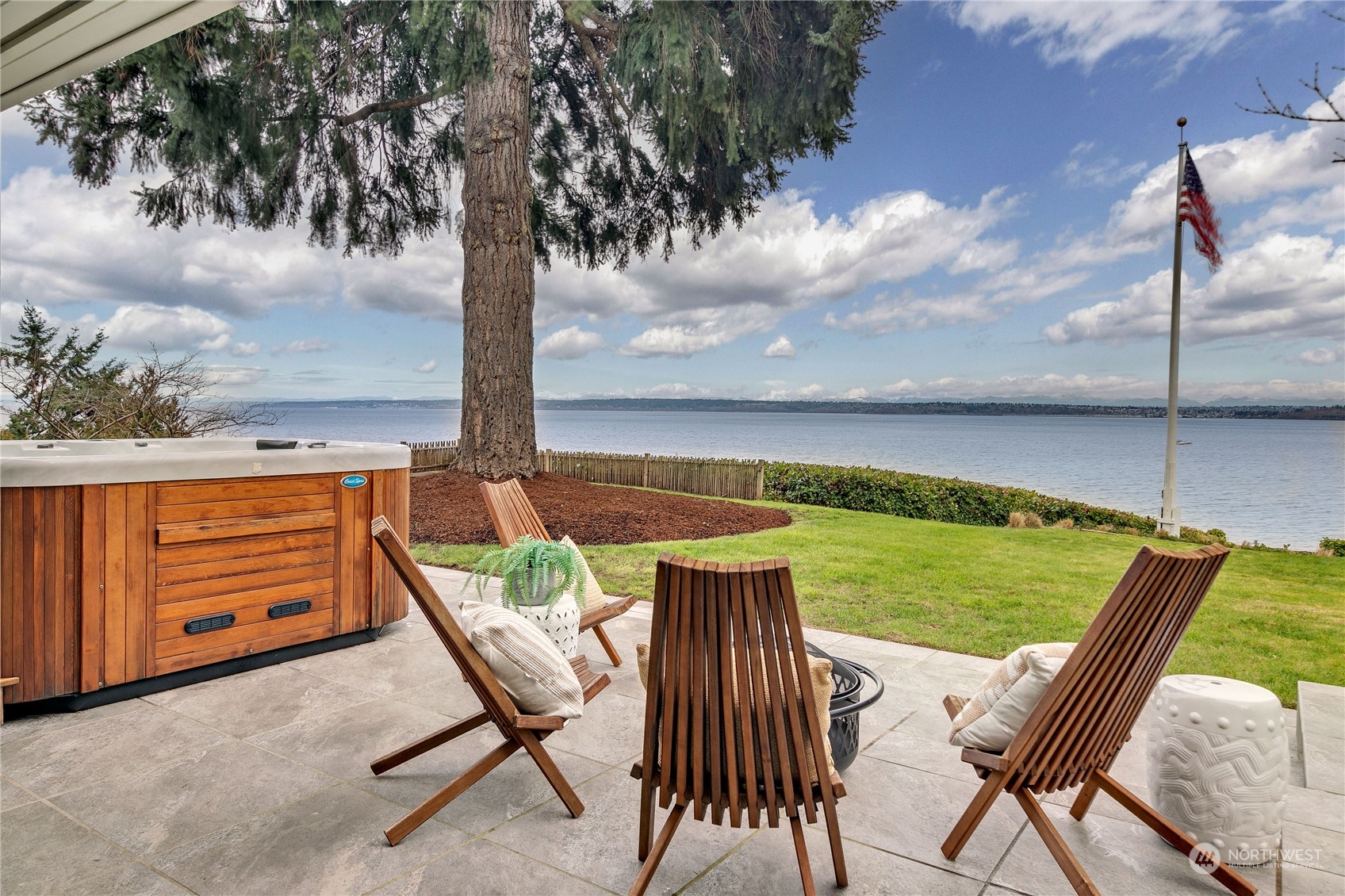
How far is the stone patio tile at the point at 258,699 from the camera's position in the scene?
281 centimetres

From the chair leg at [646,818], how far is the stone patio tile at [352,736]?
106cm

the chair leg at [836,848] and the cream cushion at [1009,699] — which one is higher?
the cream cushion at [1009,699]

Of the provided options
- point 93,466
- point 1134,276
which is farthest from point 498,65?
point 1134,276

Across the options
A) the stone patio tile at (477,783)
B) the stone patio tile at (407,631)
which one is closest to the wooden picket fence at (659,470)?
the stone patio tile at (407,631)

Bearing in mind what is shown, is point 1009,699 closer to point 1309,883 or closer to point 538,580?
point 1309,883

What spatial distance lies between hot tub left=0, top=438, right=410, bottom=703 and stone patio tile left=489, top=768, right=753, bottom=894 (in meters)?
2.01

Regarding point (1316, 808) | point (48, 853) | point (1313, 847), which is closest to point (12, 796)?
point (48, 853)

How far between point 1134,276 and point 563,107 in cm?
3077

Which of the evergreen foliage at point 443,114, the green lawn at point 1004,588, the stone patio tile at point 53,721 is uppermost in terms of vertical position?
the evergreen foliage at point 443,114

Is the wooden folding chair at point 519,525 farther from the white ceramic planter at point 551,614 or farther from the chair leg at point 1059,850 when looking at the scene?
the chair leg at point 1059,850

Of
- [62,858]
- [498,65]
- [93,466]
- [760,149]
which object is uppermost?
[498,65]

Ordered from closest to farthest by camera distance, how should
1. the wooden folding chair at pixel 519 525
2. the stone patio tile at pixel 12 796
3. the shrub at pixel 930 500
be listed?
the stone patio tile at pixel 12 796 → the wooden folding chair at pixel 519 525 → the shrub at pixel 930 500

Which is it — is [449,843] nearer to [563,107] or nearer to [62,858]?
[62,858]

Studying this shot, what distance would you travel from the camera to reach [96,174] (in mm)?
8086
